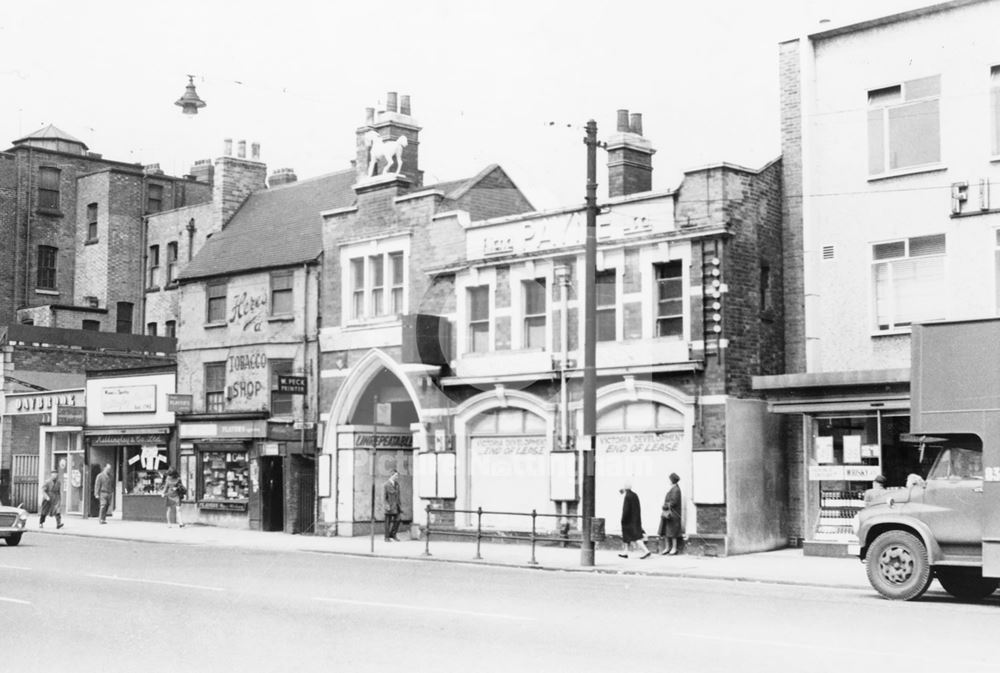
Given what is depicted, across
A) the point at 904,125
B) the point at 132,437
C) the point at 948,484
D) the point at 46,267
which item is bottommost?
the point at 948,484

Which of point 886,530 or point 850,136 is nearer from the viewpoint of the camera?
point 886,530

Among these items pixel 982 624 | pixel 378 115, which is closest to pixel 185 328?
pixel 378 115

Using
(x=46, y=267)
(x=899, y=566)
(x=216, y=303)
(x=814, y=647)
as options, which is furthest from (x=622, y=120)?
(x=46, y=267)

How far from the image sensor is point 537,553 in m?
26.9

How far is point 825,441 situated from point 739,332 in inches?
111

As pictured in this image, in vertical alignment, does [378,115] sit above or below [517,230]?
above

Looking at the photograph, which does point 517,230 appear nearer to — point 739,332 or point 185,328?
point 739,332

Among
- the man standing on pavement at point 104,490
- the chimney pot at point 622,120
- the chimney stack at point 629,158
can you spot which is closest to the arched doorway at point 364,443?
the chimney stack at point 629,158

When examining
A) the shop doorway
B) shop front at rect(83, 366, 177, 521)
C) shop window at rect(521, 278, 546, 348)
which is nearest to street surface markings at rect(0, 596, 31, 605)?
shop window at rect(521, 278, 546, 348)

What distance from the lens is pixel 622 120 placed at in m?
30.2

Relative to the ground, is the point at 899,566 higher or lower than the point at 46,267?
lower

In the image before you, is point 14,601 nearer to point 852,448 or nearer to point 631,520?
point 631,520

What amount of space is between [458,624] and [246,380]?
964 inches

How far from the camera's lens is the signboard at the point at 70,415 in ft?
139
